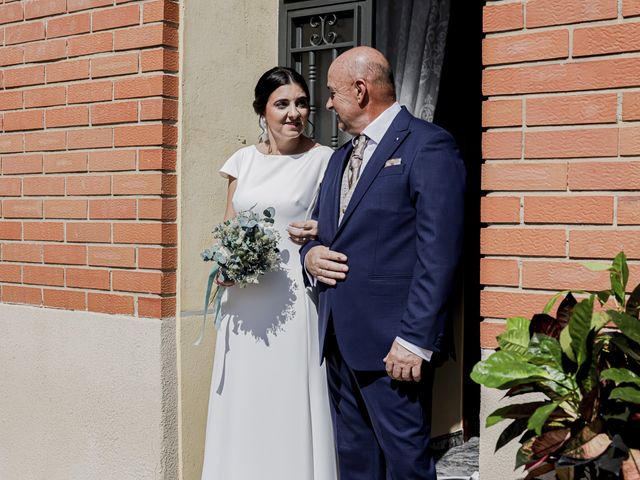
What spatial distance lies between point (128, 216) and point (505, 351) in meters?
2.64

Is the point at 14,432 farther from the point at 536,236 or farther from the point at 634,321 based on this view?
the point at 634,321

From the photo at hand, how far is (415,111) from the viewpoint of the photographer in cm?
479

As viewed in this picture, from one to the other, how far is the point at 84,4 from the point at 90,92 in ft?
1.55

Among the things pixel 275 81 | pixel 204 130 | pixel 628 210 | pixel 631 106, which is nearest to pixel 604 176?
pixel 628 210

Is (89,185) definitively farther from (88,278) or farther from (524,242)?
(524,242)

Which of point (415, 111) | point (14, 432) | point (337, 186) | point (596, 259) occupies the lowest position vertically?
point (14, 432)

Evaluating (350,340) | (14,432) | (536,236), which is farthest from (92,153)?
(536,236)

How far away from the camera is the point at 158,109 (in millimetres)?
4293

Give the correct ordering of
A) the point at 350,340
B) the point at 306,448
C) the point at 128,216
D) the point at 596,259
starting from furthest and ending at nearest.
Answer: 1. the point at 128,216
2. the point at 306,448
3. the point at 350,340
4. the point at 596,259

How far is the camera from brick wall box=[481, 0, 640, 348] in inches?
114

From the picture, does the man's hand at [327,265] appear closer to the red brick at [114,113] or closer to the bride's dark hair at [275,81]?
the bride's dark hair at [275,81]

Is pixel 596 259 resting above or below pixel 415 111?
below

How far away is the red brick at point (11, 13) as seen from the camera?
4.96 meters

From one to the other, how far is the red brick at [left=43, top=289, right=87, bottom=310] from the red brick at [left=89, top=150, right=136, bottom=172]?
674 mm
